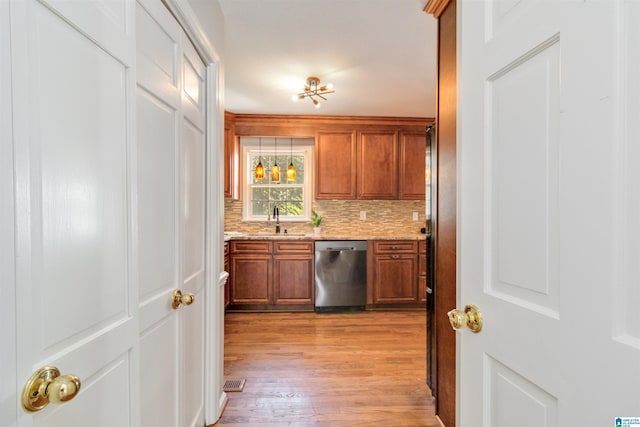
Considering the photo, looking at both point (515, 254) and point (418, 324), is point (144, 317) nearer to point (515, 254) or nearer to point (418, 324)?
point (515, 254)

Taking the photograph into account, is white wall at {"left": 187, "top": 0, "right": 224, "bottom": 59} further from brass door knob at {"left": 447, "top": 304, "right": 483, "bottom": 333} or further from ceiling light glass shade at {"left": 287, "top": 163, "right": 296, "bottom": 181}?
ceiling light glass shade at {"left": 287, "top": 163, "right": 296, "bottom": 181}

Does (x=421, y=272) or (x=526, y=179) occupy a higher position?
(x=526, y=179)

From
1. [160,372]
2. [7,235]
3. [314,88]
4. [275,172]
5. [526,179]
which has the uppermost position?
[314,88]

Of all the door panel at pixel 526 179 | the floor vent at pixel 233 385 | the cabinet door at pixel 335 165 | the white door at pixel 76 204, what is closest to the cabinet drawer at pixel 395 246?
the cabinet door at pixel 335 165

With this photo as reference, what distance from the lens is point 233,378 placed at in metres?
2.25

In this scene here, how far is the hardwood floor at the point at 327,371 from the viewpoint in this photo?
1.85 metres

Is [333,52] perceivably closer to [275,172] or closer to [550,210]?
[275,172]

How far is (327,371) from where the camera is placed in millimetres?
2354

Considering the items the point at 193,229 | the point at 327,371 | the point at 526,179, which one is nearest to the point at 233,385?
the point at 327,371

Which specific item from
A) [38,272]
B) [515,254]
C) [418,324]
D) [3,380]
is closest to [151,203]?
[38,272]

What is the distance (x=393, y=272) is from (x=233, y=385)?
7.88ft

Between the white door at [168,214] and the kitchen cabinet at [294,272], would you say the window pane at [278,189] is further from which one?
the white door at [168,214]

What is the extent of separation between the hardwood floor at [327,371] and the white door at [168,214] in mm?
598

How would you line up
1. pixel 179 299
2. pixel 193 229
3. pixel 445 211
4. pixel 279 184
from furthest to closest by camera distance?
pixel 279 184, pixel 445 211, pixel 193 229, pixel 179 299
